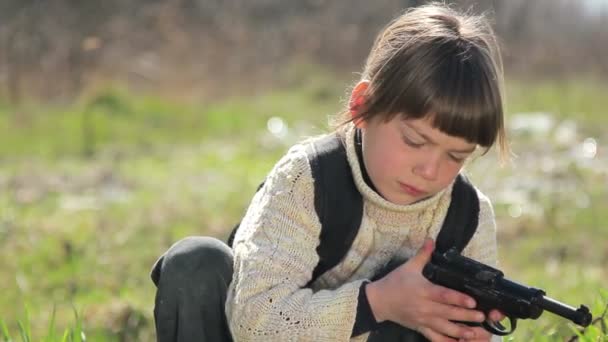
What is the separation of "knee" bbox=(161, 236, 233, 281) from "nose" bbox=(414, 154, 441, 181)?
54cm

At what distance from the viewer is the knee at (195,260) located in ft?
8.46

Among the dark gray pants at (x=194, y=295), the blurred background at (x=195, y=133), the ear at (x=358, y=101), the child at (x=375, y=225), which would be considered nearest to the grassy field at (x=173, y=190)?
the blurred background at (x=195, y=133)

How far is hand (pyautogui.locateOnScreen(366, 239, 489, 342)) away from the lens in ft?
7.89

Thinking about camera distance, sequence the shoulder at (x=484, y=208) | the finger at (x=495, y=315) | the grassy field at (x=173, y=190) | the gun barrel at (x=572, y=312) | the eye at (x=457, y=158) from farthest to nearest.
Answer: the grassy field at (x=173, y=190) → the shoulder at (x=484, y=208) → the eye at (x=457, y=158) → the finger at (x=495, y=315) → the gun barrel at (x=572, y=312)

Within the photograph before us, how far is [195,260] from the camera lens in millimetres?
2590

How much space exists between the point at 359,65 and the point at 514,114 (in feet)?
8.94

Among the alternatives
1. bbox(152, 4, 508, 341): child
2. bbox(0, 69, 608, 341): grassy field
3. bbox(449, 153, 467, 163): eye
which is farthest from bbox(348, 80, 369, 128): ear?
bbox(0, 69, 608, 341): grassy field

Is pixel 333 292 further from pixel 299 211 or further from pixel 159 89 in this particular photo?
pixel 159 89

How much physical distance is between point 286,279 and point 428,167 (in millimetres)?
434

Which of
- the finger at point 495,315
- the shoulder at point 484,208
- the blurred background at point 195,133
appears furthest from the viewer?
the blurred background at point 195,133

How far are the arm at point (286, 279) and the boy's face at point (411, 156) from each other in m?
0.18

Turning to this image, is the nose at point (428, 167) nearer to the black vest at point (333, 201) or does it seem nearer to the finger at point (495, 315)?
the black vest at point (333, 201)

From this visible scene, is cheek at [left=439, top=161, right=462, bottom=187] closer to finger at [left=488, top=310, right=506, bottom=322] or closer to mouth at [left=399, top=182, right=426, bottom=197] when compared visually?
mouth at [left=399, top=182, right=426, bottom=197]

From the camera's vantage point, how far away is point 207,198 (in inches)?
285
